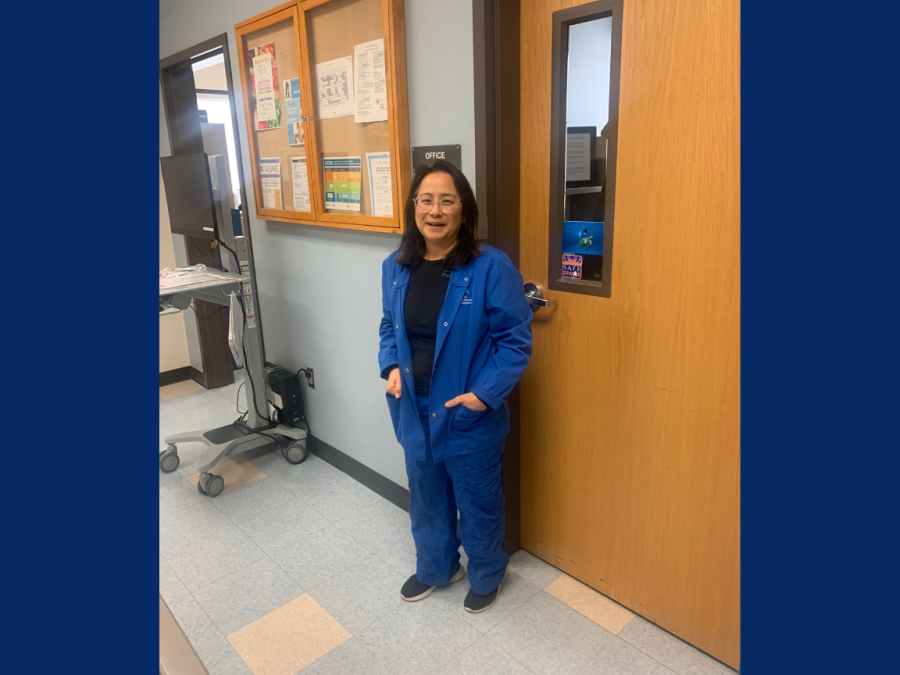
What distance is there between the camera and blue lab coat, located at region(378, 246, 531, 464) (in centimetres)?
164

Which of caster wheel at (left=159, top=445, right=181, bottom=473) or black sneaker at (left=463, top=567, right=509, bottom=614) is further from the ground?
caster wheel at (left=159, top=445, right=181, bottom=473)

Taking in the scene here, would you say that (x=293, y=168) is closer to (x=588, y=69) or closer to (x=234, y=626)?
(x=588, y=69)

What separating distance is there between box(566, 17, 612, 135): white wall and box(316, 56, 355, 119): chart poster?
0.88m

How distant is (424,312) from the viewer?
1.75 metres

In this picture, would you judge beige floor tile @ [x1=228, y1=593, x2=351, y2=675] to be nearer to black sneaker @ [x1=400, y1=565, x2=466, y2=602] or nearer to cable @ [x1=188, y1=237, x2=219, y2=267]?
black sneaker @ [x1=400, y1=565, x2=466, y2=602]

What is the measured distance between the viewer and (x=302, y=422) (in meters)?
3.08

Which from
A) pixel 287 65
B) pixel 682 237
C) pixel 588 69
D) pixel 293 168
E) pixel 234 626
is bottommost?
pixel 234 626

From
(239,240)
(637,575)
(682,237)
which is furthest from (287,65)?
(637,575)

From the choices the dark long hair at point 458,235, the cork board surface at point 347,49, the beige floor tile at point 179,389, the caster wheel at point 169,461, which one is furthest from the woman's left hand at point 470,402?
the beige floor tile at point 179,389

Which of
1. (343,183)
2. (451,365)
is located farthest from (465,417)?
(343,183)

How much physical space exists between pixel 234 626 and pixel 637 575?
1.34 meters

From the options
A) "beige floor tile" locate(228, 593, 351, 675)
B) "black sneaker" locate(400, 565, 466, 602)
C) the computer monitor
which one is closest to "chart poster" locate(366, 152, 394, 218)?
the computer monitor

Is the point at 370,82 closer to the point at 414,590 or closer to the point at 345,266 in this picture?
the point at 345,266

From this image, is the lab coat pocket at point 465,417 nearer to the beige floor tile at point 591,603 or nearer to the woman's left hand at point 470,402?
the woman's left hand at point 470,402
